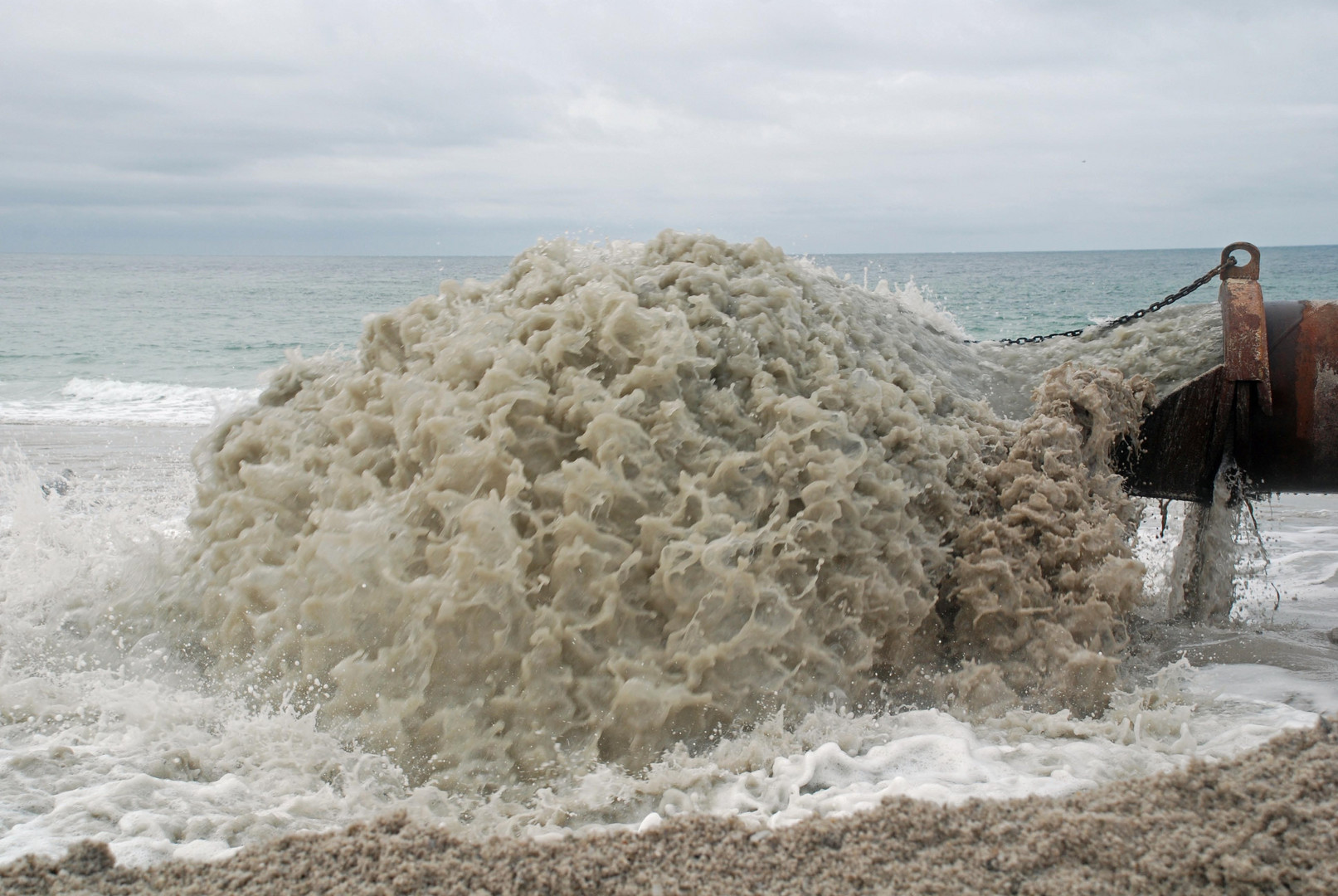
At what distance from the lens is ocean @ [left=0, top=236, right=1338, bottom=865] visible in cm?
263

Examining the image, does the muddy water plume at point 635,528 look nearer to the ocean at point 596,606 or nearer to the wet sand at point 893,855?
the ocean at point 596,606

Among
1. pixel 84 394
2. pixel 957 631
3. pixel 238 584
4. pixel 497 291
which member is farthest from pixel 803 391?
pixel 84 394

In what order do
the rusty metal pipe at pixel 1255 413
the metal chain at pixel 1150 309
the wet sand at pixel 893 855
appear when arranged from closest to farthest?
1. the wet sand at pixel 893 855
2. the rusty metal pipe at pixel 1255 413
3. the metal chain at pixel 1150 309

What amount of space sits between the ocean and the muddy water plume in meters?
0.01

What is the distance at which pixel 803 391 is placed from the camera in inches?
137

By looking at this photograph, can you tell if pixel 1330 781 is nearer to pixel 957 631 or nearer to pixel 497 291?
pixel 957 631

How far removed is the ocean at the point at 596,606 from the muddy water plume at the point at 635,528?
0.01 m

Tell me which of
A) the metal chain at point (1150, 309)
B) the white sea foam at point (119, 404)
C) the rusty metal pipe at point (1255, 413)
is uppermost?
the metal chain at point (1150, 309)

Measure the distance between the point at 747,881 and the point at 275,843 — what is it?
1130mm

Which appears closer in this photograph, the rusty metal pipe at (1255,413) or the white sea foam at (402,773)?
the white sea foam at (402,773)

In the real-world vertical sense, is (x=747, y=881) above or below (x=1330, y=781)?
below

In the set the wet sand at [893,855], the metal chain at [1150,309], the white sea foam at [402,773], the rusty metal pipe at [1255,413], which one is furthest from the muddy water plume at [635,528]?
the metal chain at [1150,309]

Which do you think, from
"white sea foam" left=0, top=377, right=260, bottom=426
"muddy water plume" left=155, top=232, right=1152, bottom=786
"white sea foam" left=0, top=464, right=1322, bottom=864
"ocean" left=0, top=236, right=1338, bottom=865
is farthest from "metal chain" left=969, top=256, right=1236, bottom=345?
"white sea foam" left=0, top=377, right=260, bottom=426

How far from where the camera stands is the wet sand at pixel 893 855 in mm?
1919
